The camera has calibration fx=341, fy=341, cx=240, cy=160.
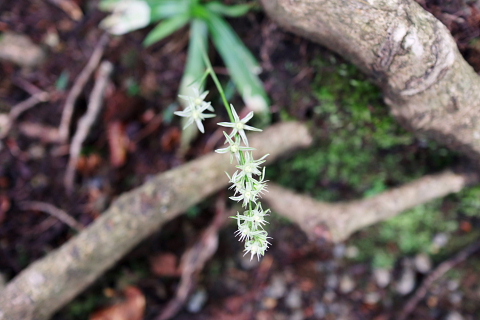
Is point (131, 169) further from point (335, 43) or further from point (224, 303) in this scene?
point (335, 43)

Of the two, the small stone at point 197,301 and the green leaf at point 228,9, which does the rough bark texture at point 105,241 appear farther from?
the green leaf at point 228,9

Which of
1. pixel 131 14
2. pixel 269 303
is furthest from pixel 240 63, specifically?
pixel 269 303

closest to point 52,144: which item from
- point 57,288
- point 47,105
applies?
point 47,105

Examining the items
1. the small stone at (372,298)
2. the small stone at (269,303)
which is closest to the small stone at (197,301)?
the small stone at (269,303)

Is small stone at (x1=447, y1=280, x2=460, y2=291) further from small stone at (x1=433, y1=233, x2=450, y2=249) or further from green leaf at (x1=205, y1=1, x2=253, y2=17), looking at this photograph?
green leaf at (x1=205, y1=1, x2=253, y2=17)

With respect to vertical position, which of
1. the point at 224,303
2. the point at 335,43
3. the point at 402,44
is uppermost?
the point at 402,44

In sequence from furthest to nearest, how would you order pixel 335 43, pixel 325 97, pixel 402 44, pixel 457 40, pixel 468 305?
1. pixel 468 305
2. pixel 325 97
3. pixel 335 43
4. pixel 457 40
5. pixel 402 44

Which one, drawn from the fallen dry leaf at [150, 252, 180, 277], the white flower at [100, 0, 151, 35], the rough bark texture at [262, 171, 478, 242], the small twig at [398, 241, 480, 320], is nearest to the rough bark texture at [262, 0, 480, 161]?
the rough bark texture at [262, 171, 478, 242]

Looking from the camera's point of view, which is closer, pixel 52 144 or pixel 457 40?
pixel 457 40

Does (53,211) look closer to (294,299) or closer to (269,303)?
(269,303)
